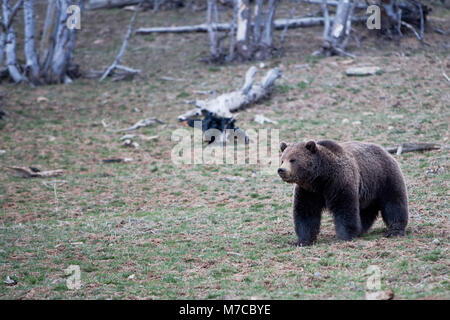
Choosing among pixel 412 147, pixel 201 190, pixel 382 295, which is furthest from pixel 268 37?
pixel 382 295

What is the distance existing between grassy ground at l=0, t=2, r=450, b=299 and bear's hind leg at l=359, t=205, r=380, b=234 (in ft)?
0.44

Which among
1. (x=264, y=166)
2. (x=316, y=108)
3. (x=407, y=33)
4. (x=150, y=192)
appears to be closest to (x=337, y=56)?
(x=407, y=33)

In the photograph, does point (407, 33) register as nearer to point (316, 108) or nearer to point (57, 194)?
point (316, 108)

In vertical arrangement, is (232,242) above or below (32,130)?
above

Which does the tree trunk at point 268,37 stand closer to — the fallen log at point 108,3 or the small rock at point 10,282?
the fallen log at point 108,3

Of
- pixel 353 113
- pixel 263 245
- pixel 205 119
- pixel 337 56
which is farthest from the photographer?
pixel 337 56

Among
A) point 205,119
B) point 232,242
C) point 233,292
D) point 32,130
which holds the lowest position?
point 32,130

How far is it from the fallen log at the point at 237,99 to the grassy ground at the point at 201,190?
1.44 feet

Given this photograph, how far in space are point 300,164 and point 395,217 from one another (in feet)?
5.64

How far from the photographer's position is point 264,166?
14023 millimetres

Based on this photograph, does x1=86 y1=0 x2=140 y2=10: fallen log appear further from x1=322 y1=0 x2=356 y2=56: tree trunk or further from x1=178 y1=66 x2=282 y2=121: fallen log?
x1=178 y1=66 x2=282 y2=121: fallen log

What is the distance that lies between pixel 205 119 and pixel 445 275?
10.9 m

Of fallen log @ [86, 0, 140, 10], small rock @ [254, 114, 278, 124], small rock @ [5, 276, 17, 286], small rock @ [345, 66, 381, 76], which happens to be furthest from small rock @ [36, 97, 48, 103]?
small rock @ [5, 276, 17, 286]

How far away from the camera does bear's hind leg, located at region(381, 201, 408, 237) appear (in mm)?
8289
